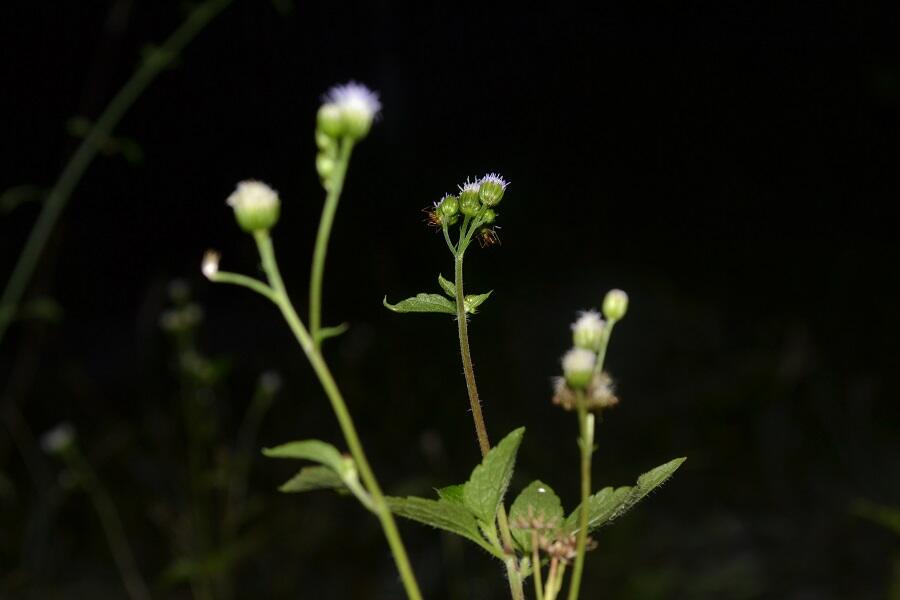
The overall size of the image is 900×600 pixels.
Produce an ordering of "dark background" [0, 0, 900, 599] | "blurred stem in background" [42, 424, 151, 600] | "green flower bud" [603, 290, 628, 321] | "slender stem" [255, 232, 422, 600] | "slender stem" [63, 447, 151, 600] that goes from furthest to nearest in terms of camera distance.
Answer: "dark background" [0, 0, 900, 599], "slender stem" [63, 447, 151, 600], "blurred stem in background" [42, 424, 151, 600], "green flower bud" [603, 290, 628, 321], "slender stem" [255, 232, 422, 600]

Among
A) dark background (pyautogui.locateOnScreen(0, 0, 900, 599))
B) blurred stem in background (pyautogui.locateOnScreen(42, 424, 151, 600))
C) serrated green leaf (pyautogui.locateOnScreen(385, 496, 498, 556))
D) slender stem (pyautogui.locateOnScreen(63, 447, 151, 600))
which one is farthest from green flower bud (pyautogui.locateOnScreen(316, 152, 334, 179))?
dark background (pyautogui.locateOnScreen(0, 0, 900, 599))

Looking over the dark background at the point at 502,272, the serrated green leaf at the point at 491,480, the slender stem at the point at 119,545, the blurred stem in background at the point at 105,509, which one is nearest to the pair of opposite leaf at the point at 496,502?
the serrated green leaf at the point at 491,480

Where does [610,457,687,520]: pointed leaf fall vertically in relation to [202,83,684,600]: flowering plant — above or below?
A: below

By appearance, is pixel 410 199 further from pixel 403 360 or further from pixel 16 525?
pixel 16 525

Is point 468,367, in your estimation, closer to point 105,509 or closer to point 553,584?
point 553,584

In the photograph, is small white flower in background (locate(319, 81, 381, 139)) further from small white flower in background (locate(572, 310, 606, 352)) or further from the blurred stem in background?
the blurred stem in background

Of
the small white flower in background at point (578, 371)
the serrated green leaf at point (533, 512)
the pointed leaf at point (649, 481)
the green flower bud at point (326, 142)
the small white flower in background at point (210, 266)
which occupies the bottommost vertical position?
the pointed leaf at point (649, 481)

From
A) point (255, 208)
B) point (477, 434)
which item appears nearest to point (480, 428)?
point (477, 434)

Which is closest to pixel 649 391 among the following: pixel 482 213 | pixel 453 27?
pixel 453 27

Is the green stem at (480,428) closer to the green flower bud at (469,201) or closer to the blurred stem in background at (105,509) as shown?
the green flower bud at (469,201)
